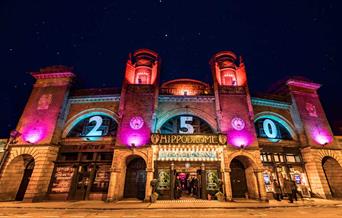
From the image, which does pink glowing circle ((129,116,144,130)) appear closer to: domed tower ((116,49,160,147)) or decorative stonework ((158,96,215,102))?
domed tower ((116,49,160,147))

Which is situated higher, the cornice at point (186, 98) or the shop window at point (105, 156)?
the cornice at point (186, 98)

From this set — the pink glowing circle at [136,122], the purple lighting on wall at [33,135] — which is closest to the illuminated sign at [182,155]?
the pink glowing circle at [136,122]

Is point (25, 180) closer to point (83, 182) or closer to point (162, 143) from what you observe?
point (83, 182)

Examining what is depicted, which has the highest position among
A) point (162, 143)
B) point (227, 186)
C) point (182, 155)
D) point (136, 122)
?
point (136, 122)

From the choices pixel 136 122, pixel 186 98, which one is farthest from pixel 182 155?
pixel 186 98

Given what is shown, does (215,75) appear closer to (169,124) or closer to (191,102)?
(191,102)

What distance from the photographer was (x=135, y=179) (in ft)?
56.2

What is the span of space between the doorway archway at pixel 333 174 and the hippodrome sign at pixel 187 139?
43.4 feet

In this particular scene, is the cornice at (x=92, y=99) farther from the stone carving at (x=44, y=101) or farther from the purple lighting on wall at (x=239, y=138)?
the purple lighting on wall at (x=239, y=138)

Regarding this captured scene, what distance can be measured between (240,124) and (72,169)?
17880 millimetres

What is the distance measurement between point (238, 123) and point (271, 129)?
16.2ft

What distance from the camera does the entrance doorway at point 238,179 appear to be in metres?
16.8

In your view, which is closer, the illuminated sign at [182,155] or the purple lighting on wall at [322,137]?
the illuminated sign at [182,155]

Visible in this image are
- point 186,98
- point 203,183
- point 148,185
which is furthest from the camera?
point 186,98
